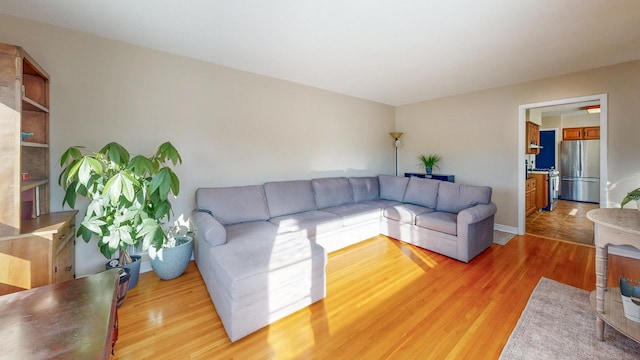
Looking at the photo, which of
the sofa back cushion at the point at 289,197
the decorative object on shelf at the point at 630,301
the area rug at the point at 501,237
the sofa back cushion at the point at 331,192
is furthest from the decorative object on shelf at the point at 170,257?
the area rug at the point at 501,237

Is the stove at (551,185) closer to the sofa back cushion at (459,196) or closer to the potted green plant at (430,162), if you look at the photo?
the potted green plant at (430,162)

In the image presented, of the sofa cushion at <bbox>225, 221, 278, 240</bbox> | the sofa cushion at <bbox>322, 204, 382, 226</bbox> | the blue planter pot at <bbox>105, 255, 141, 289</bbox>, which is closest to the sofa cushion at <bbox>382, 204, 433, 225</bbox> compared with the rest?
Answer: the sofa cushion at <bbox>322, 204, 382, 226</bbox>

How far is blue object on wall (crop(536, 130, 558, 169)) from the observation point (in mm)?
6574

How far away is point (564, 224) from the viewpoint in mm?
4523

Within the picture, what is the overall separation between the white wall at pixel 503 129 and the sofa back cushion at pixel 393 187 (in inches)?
43.7

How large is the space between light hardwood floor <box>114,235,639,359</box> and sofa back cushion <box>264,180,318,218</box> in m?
0.89

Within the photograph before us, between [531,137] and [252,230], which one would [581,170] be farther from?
[252,230]

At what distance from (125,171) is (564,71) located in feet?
17.7

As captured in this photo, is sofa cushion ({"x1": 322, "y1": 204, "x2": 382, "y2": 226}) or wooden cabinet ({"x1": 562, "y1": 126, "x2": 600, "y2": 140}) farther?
wooden cabinet ({"x1": 562, "y1": 126, "x2": 600, "y2": 140})

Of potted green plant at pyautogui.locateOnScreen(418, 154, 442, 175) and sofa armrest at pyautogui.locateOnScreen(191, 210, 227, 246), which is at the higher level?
potted green plant at pyautogui.locateOnScreen(418, 154, 442, 175)

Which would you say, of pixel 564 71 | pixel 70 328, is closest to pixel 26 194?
pixel 70 328

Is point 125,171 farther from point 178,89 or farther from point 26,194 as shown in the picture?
point 178,89

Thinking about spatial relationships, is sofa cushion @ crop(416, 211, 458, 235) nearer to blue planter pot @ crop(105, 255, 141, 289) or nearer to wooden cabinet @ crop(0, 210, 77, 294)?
blue planter pot @ crop(105, 255, 141, 289)

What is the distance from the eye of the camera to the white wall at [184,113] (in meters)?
2.33
